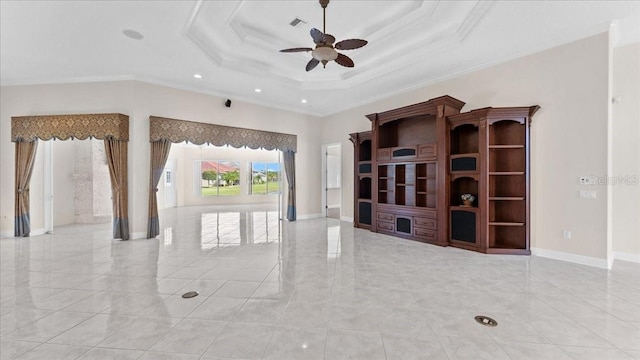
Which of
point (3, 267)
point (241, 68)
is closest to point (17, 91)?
point (3, 267)

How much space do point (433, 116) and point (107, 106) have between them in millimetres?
6857

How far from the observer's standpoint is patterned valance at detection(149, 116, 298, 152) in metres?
5.84

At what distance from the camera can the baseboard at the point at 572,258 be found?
3801mm

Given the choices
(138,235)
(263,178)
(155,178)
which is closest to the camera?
(138,235)

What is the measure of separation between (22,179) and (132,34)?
15.0 feet

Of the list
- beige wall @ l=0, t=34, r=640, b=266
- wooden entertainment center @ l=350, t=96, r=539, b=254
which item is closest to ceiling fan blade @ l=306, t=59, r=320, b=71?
wooden entertainment center @ l=350, t=96, r=539, b=254

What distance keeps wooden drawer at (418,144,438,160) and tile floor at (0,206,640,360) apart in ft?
5.88

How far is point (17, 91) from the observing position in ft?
19.2

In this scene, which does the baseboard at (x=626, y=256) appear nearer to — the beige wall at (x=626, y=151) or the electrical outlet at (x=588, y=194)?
the beige wall at (x=626, y=151)

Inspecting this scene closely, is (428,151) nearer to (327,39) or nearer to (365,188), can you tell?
(365,188)

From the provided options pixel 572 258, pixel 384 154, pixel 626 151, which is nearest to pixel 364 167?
pixel 384 154

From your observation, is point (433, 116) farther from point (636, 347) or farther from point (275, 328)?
point (275, 328)

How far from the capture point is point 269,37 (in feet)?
15.3

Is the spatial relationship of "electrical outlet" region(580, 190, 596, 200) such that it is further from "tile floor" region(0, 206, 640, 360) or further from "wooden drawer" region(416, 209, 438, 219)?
"wooden drawer" region(416, 209, 438, 219)
